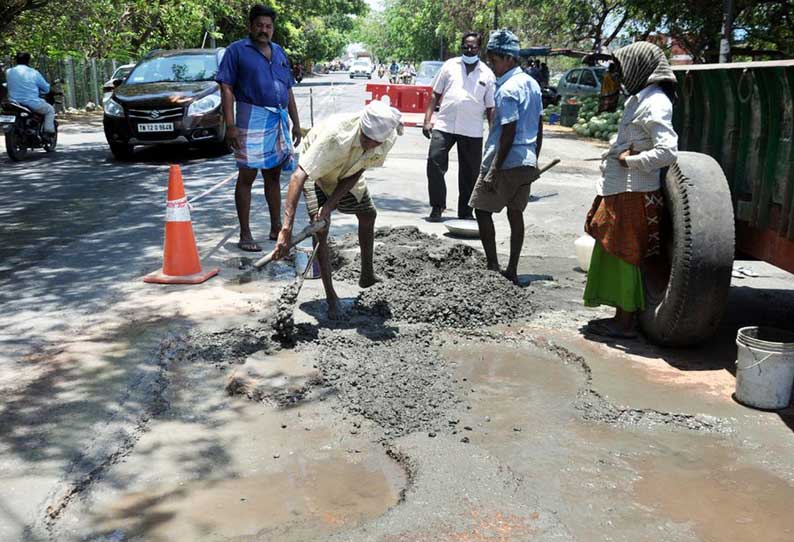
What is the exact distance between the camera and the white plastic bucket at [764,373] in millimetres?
4086

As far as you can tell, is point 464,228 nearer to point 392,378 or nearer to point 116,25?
point 392,378

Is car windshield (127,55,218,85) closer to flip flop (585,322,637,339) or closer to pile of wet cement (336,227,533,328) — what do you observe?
pile of wet cement (336,227,533,328)

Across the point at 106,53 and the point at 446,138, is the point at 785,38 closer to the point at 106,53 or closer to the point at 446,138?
the point at 446,138

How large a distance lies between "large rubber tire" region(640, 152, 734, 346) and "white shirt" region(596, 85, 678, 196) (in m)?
0.18

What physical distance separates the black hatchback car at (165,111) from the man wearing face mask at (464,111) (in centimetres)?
511

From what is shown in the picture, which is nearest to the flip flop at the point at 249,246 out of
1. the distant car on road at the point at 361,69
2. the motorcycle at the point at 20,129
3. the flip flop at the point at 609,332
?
the flip flop at the point at 609,332

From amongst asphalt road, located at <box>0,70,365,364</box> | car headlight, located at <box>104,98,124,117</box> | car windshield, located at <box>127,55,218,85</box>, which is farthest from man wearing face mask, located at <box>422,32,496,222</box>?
car headlight, located at <box>104,98,124,117</box>

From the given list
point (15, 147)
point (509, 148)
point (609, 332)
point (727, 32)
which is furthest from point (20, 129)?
point (727, 32)

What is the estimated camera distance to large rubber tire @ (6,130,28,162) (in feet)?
42.1

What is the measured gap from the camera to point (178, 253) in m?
6.21

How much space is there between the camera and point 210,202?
371 inches

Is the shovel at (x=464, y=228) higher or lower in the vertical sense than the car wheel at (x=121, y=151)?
lower

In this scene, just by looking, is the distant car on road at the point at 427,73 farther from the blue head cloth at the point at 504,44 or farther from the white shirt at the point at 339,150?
the white shirt at the point at 339,150

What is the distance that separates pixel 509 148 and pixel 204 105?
794cm
